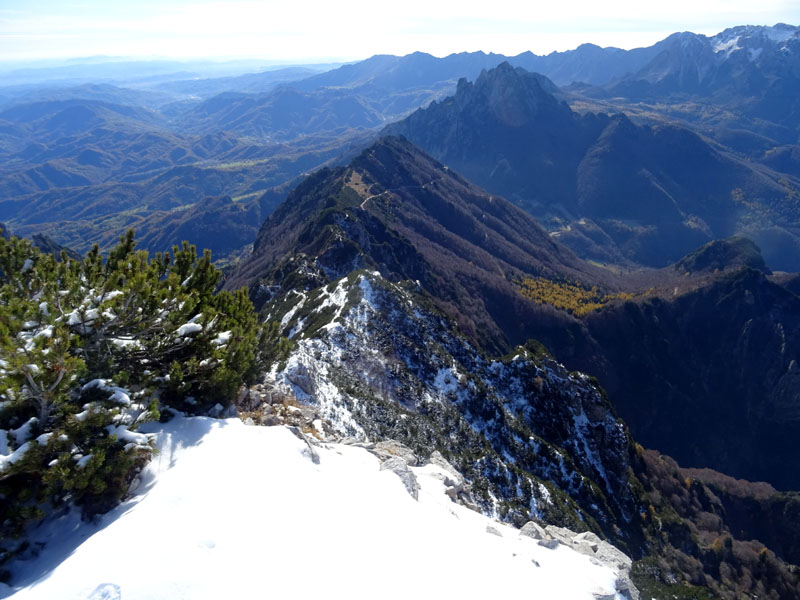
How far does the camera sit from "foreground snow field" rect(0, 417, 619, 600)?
1291 cm

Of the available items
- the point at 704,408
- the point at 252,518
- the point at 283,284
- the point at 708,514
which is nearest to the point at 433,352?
the point at 283,284

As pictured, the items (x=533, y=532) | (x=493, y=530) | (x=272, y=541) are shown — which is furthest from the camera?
(x=533, y=532)

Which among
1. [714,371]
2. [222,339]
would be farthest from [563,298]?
[222,339]

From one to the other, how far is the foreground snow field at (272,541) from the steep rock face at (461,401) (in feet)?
38.1

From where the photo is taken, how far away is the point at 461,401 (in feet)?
193

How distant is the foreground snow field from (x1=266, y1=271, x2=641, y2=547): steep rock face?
38.1ft

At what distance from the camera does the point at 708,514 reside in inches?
3248

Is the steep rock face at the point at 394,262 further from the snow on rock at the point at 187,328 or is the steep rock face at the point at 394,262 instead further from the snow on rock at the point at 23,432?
the snow on rock at the point at 23,432

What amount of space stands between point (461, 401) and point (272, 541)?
150 feet

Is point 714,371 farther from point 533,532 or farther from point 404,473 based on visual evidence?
point 404,473

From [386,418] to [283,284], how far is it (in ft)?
194

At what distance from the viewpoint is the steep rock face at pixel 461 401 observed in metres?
43.0

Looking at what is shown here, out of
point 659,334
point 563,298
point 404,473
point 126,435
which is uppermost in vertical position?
point 126,435

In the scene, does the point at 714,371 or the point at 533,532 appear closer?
the point at 533,532
